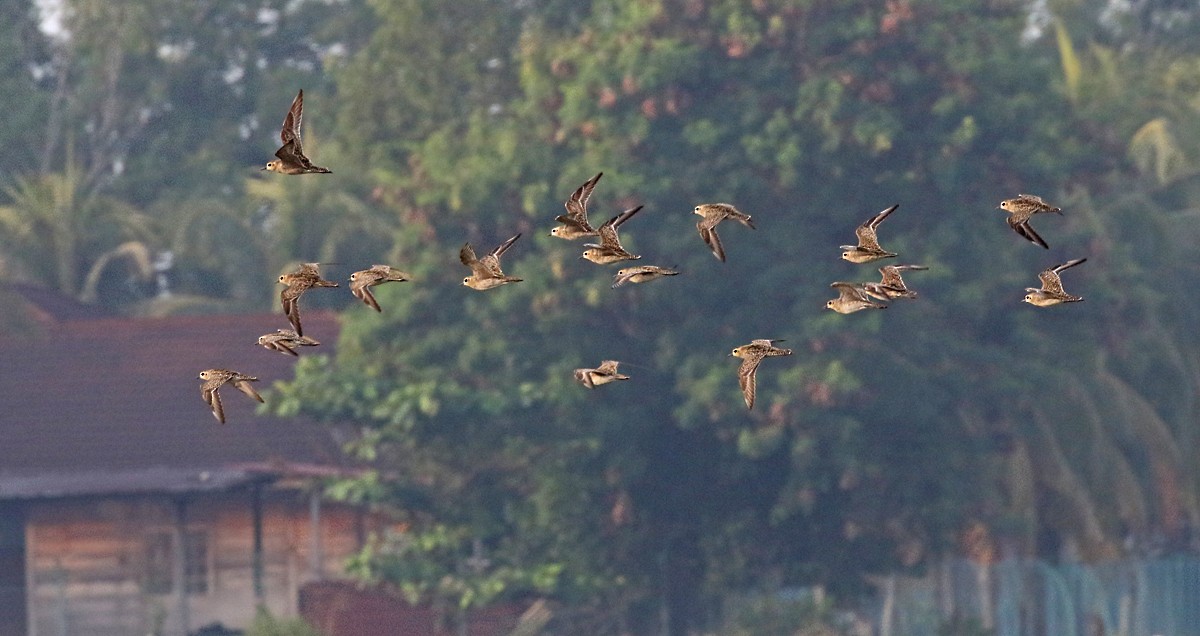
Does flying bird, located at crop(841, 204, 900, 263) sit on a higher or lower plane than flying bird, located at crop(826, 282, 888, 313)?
higher

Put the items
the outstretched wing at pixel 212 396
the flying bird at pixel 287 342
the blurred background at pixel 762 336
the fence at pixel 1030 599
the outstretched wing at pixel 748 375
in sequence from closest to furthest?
the flying bird at pixel 287 342 → the outstretched wing at pixel 212 396 → the outstretched wing at pixel 748 375 → the blurred background at pixel 762 336 → the fence at pixel 1030 599

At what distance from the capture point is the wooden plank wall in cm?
3153

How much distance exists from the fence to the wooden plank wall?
27.2 feet

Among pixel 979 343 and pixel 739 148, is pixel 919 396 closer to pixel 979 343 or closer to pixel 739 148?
pixel 979 343

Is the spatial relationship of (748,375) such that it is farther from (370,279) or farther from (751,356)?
(370,279)

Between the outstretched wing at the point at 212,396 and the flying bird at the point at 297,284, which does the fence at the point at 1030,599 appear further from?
the flying bird at the point at 297,284

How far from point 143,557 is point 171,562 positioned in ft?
1.30

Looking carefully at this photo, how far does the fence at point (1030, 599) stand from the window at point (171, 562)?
32.4 feet

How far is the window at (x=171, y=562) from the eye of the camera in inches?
1248

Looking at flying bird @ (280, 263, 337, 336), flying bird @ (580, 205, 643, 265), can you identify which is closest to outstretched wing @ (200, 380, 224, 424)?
flying bird @ (280, 263, 337, 336)

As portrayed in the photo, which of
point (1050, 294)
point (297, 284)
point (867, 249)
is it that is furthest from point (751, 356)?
point (297, 284)

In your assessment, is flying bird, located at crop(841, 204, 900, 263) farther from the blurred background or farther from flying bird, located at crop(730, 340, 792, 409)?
the blurred background

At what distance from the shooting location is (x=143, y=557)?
31.9m

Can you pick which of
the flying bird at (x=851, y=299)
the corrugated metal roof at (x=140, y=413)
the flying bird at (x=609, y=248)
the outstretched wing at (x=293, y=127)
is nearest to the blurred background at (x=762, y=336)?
the corrugated metal roof at (x=140, y=413)
